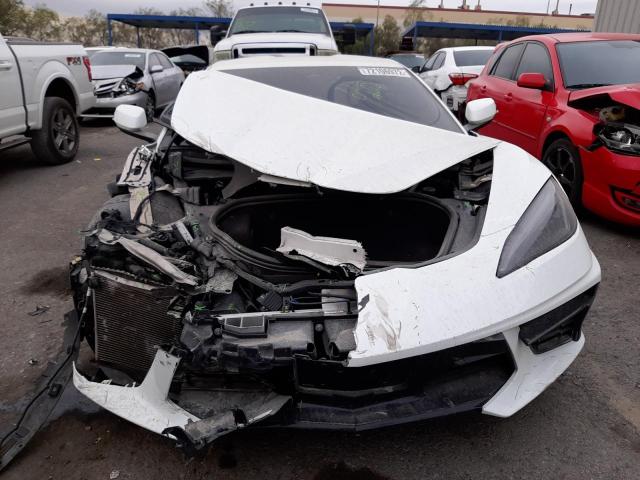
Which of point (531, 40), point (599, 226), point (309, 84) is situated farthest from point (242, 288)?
point (531, 40)

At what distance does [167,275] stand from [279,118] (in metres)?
1.23

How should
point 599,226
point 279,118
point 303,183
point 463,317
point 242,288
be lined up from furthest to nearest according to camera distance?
point 599,226, point 279,118, point 303,183, point 242,288, point 463,317

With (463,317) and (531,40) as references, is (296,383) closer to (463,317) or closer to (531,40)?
(463,317)

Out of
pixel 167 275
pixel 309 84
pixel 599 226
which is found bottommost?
pixel 599 226

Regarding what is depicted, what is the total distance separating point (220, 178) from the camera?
2795 millimetres

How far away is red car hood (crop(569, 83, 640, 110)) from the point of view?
3.82 m

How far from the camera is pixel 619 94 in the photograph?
12.8ft

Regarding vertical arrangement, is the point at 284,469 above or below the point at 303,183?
below

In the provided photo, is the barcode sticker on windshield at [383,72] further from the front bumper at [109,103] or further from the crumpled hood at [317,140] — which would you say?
the front bumper at [109,103]

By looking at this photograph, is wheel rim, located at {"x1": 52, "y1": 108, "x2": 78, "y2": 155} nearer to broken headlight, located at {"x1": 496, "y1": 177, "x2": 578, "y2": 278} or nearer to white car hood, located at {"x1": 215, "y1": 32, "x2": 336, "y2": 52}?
white car hood, located at {"x1": 215, "y1": 32, "x2": 336, "y2": 52}

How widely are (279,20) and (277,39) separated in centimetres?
99

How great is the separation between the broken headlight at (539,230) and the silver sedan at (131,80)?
7.89 metres

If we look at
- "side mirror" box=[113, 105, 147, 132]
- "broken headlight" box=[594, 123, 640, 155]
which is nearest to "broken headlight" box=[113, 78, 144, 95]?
"side mirror" box=[113, 105, 147, 132]

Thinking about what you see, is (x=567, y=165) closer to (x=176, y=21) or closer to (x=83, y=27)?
(x=176, y=21)
